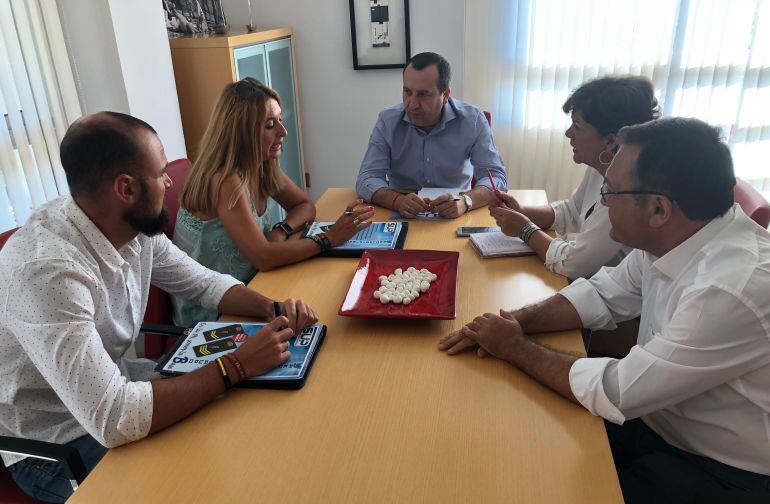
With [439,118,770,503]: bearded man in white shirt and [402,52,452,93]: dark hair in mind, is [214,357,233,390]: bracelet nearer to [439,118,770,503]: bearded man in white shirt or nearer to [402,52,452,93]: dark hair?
[439,118,770,503]: bearded man in white shirt

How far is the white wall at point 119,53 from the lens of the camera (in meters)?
2.21

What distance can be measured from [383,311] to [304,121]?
8.61 ft

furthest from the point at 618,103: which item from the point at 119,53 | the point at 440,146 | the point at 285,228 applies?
the point at 119,53

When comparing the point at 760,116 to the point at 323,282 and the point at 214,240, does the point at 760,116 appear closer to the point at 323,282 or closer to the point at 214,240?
the point at 323,282

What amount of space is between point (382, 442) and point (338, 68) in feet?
9.79

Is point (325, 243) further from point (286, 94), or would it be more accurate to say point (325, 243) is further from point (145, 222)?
point (286, 94)

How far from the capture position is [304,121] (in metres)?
3.72

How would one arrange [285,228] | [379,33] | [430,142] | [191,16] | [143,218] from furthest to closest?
[379,33]
[191,16]
[430,142]
[285,228]
[143,218]

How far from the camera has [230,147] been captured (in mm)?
1795

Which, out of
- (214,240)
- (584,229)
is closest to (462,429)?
(584,229)

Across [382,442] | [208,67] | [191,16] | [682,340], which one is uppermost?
[191,16]

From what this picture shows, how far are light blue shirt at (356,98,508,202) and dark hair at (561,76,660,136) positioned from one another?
828mm

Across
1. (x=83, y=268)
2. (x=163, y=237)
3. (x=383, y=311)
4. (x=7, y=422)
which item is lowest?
(x=7, y=422)

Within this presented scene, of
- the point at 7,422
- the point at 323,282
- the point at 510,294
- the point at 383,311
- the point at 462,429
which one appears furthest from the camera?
the point at 323,282
